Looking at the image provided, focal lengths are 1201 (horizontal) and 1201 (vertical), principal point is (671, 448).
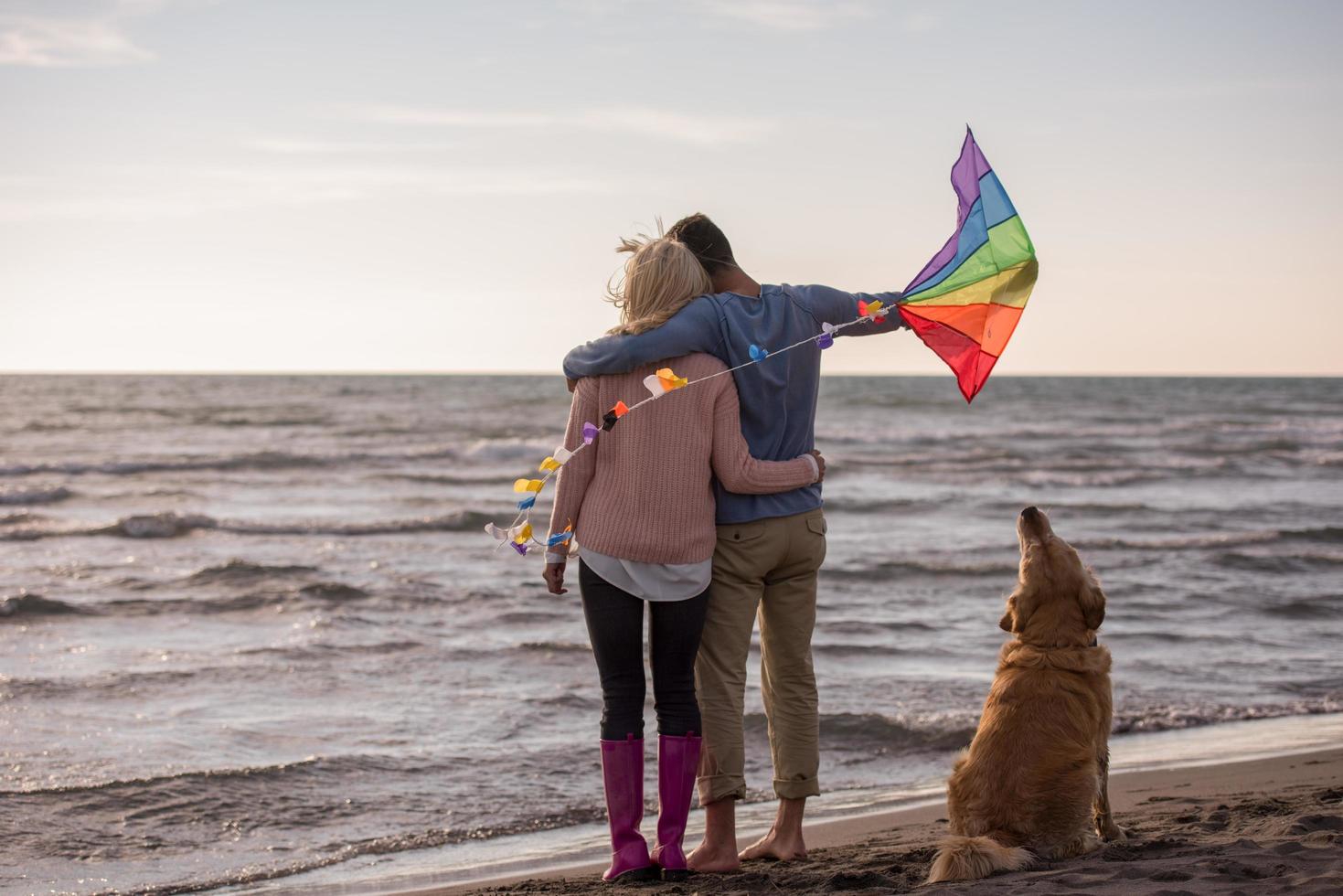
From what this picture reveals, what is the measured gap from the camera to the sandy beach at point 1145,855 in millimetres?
3152

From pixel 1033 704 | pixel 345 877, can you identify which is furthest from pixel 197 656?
pixel 1033 704

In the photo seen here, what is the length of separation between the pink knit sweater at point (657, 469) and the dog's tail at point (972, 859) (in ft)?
3.45

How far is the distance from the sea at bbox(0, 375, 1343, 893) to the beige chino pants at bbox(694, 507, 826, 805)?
3.49 ft

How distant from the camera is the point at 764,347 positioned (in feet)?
11.6

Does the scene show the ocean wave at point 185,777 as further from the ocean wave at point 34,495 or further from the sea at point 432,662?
the ocean wave at point 34,495

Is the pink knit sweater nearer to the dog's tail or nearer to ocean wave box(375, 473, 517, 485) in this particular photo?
the dog's tail

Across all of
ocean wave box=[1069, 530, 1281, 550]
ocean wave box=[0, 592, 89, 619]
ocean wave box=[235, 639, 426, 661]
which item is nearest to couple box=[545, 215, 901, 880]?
ocean wave box=[235, 639, 426, 661]

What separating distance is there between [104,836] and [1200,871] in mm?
3816

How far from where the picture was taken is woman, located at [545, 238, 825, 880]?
3.42m

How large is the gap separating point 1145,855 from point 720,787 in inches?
49.5

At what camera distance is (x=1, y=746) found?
5586 mm

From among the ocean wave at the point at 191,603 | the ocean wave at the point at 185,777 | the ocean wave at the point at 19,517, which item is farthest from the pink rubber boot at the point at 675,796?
the ocean wave at the point at 19,517

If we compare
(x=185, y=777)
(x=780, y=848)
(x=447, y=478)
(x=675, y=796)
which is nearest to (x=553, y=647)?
(x=185, y=777)

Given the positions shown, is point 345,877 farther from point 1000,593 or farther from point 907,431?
point 907,431
